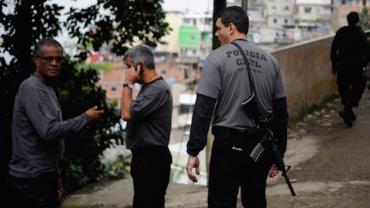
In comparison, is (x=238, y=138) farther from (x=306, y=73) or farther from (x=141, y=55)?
(x=306, y=73)

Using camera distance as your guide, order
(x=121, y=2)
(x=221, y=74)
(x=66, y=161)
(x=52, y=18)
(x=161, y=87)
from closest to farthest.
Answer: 1. (x=221, y=74)
2. (x=161, y=87)
3. (x=52, y=18)
4. (x=121, y=2)
5. (x=66, y=161)

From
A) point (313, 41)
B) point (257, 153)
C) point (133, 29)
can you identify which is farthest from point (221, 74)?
point (313, 41)

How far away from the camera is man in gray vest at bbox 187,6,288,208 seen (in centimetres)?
381

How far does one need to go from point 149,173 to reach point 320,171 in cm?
393

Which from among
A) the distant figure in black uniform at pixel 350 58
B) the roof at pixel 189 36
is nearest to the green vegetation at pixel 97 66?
the distant figure in black uniform at pixel 350 58

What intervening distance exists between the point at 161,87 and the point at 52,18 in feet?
15.3

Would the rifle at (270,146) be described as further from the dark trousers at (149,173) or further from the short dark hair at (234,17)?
the dark trousers at (149,173)

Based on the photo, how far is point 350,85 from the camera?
30.4 ft

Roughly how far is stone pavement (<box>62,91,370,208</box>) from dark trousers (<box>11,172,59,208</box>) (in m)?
3.00

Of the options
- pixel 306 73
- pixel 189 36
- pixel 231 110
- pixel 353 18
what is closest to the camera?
pixel 231 110

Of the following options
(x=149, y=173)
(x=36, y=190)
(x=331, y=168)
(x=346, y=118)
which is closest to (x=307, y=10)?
(x=346, y=118)

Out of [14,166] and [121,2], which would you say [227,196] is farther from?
[121,2]

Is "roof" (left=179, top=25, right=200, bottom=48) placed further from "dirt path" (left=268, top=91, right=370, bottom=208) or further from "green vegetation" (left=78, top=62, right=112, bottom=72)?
"dirt path" (left=268, top=91, right=370, bottom=208)

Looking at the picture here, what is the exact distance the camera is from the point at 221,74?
3.80 metres
